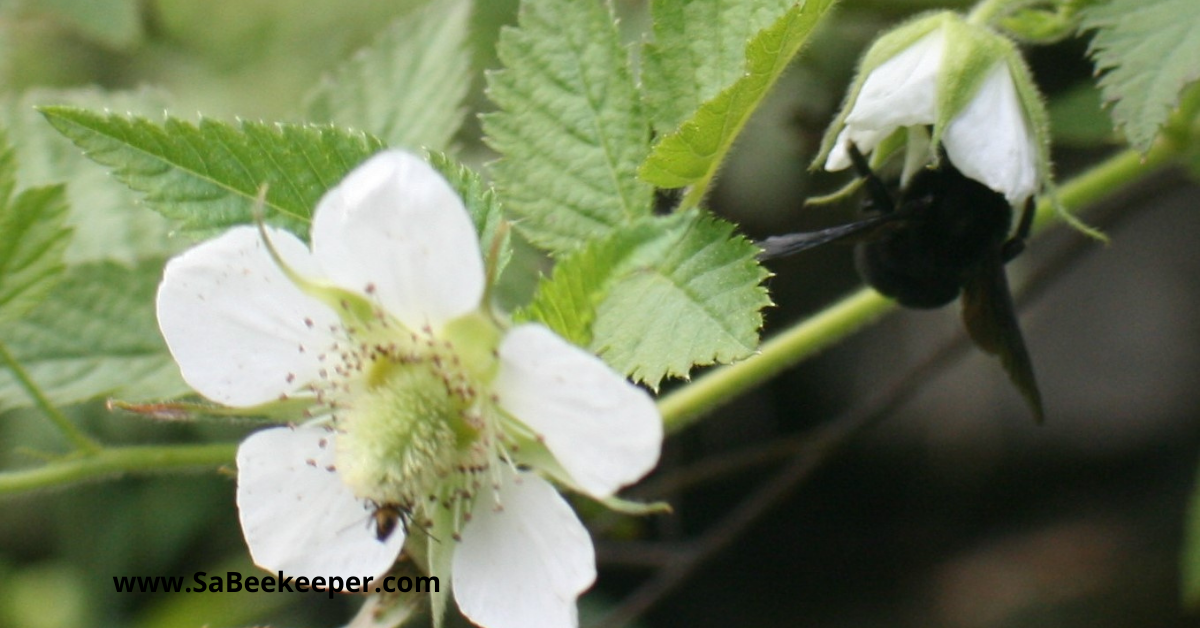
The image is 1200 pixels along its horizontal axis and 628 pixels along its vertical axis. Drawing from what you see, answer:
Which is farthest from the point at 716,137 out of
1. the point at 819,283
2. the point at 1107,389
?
the point at 1107,389

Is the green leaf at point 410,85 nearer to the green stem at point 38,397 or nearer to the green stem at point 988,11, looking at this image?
the green stem at point 38,397

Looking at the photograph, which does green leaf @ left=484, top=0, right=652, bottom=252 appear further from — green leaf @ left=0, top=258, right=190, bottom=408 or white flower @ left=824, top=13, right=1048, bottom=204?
green leaf @ left=0, top=258, right=190, bottom=408

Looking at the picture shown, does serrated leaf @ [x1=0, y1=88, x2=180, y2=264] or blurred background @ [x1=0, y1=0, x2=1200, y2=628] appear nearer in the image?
serrated leaf @ [x1=0, y1=88, x2=180, y2=264]

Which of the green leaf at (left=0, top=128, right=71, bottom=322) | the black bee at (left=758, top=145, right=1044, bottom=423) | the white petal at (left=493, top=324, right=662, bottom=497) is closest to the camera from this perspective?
the white petal at (left=493, top=324, right=662, bottom=497)

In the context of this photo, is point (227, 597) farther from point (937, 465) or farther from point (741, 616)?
point (937, 465)

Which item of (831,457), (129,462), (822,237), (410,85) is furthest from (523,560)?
(831,457)

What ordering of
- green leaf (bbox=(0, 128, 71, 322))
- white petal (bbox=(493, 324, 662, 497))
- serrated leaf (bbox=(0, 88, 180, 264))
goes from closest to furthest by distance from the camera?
white petal (bbox=(493, 324, 662, 497)) → green leaf (bbox=(0, 128, 71, 322)) → serrated leaf (bbox=(0, 88, 180, 264))

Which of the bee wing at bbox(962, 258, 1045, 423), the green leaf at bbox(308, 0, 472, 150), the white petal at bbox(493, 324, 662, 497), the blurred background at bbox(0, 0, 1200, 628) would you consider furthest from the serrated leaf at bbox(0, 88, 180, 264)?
the bee wing at bbox(962, 258, 1045, 423)
